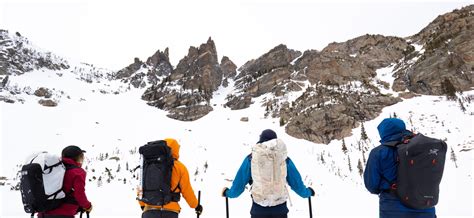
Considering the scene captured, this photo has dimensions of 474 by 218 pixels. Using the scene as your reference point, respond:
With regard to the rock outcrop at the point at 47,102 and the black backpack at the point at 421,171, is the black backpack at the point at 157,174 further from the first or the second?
the rock outcrop at the point at 47,102

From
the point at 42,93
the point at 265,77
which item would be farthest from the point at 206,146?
the point at 42,93

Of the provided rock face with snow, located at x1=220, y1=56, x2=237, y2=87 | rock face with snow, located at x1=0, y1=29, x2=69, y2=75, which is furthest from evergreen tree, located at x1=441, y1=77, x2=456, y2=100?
rock face with snow, located at x1=0, y1=29, x2=69, y2=75

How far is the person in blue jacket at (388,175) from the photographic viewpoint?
10.4 feet

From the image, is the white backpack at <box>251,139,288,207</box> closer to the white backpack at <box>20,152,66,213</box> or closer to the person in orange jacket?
the person in orange jacket

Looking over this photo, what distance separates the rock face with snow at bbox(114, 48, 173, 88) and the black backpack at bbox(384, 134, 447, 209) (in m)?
62.4

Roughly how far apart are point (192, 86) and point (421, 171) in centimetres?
4834

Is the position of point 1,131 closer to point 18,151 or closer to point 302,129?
point 18,151

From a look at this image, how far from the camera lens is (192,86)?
1978 inches

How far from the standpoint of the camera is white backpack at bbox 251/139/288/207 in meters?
3.75

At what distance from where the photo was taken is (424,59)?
1401 inches

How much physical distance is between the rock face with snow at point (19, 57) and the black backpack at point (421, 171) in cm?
5757

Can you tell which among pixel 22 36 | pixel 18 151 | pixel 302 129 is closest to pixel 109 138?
pixel 18 151

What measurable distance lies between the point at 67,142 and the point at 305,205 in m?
20.5

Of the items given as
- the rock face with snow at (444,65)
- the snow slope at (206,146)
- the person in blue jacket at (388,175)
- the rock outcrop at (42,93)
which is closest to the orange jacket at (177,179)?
the snow slope at (206,146)
